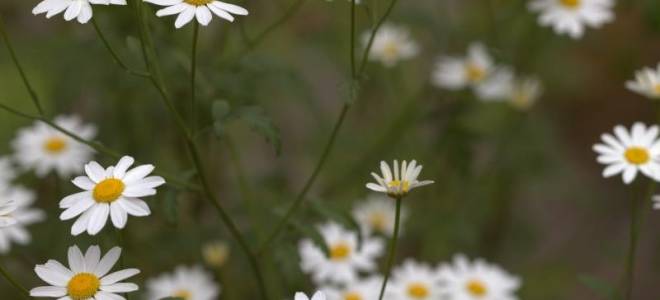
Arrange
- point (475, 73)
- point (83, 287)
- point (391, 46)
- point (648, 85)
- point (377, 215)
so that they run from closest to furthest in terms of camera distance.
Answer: point (83, 287) → point (648, 85) → point (377, 215) → point (475, 73) → point (391, 46)

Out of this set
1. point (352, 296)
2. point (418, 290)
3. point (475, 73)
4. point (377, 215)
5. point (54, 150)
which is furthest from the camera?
point (475, 73)

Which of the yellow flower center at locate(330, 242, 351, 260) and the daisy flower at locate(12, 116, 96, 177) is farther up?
the daisy flower at locate(12, 116, 96, 177)

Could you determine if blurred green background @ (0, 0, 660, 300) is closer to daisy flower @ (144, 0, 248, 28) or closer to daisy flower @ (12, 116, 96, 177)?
daisy flower @ (12, 116, 96, 177)

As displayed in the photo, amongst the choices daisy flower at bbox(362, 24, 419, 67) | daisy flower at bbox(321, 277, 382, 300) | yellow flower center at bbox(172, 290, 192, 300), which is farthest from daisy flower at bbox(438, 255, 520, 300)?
daisy flower at bbox(362, 24, 419, 67)

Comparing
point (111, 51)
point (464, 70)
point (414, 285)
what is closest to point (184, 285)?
point (414, 285)

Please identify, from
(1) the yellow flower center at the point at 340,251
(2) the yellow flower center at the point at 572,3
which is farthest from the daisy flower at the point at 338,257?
(2) the yellow flower center at the point at 572,3

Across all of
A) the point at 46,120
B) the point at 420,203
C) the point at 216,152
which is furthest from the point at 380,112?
the point at 46,120

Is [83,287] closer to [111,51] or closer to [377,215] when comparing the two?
[111,51]
